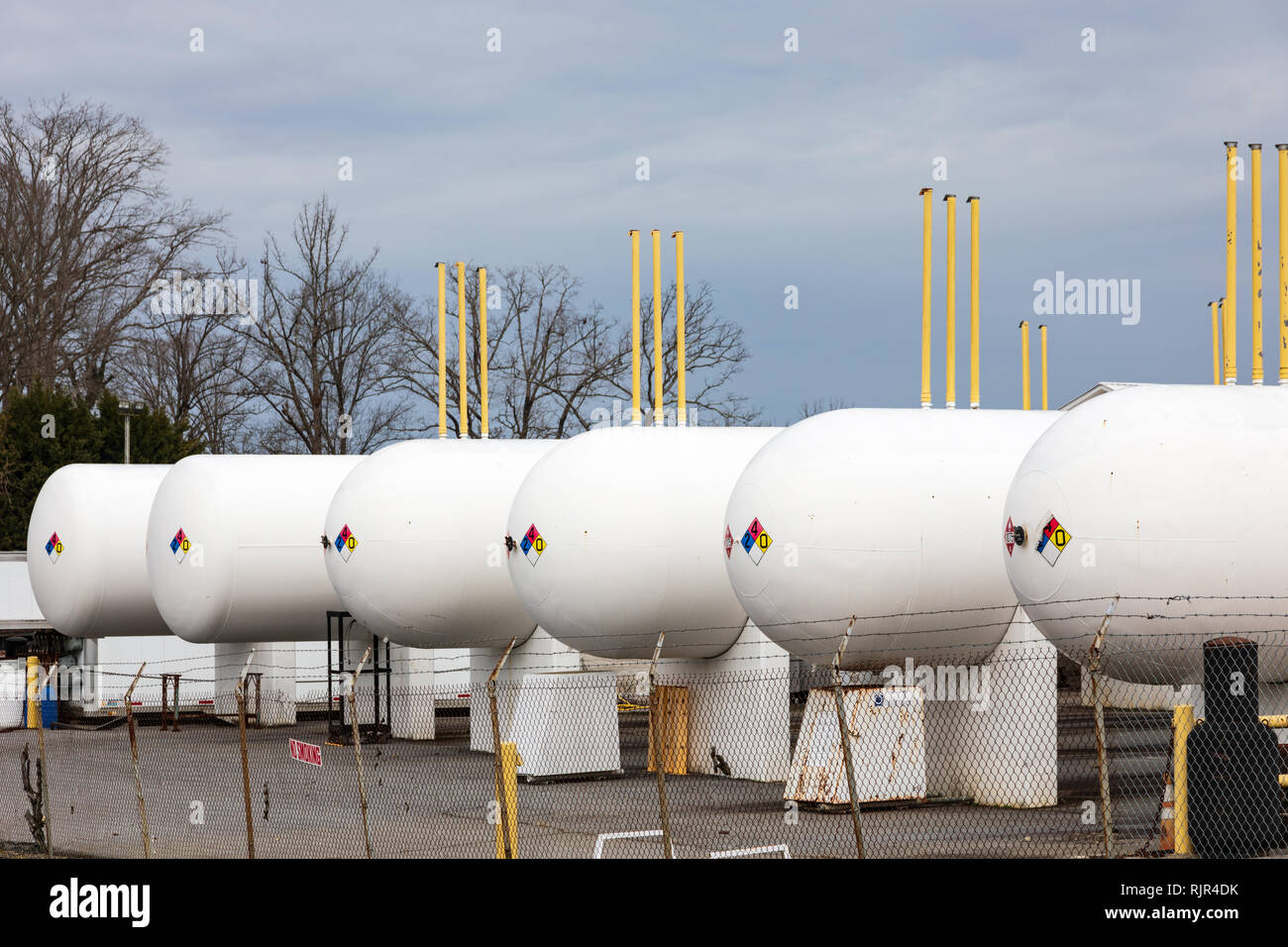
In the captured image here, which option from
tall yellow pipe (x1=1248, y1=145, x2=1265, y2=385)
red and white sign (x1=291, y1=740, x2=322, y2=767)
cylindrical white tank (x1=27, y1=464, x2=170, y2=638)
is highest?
tall yellow pipe (x1=1248, y1=145, x2=1265, y2=385)

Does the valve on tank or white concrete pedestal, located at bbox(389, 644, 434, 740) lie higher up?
the valve on tank

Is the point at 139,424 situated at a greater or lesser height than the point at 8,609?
greater

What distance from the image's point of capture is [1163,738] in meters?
21.2

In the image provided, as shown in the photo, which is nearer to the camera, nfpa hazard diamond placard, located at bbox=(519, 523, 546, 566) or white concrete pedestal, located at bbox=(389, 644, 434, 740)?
nfpa hazard diamond placard, located at bbox=(519, 523, 546, 566)

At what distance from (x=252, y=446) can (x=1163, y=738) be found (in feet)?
102

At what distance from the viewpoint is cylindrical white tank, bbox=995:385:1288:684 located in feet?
37.0

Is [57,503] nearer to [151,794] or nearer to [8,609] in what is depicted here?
[8,609]

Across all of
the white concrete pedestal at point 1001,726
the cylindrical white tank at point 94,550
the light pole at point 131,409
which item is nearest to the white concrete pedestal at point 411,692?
the cylindrical white tank at point 94,550

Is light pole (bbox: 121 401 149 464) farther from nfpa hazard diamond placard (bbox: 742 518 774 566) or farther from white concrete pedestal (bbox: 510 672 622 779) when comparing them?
nfpa hazard diamond placard (bbox: 742 518 774 566)

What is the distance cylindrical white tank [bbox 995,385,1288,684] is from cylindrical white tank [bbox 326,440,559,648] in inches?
354

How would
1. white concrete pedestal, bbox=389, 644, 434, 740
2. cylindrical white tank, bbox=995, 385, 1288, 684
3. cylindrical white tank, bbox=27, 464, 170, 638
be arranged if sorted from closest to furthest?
cylindrical white tank, bbox=995, 385, 1288, 684 < white concrete pedestal, bbox=389, 644, 434, 740 < cylindrical white tank, bbox=27, 464, 170, 638

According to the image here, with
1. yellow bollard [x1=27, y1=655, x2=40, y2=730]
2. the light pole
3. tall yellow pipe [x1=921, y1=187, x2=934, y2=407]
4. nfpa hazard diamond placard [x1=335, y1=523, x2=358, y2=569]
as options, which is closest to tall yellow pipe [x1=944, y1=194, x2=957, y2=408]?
tall yellow pipe [x1=921, y1=187, x2=934, y2=407]

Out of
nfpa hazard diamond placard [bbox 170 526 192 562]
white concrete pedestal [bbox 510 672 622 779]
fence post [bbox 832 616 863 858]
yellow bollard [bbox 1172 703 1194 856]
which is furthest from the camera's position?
nfpa hazard diamond placard [bbox 170 526 192 562]

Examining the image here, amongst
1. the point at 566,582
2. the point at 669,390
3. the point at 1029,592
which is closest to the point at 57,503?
the point at 566,582
